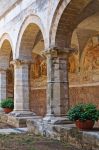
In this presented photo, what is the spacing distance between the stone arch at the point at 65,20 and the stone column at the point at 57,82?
1.07ft

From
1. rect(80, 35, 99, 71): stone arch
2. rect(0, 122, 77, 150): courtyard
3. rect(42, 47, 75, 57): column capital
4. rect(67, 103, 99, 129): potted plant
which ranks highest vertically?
rect(80, 35, 99, 71): stone arch

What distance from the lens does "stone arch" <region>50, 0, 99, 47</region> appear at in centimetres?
828

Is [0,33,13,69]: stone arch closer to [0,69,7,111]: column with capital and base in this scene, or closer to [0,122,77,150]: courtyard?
[0,69,7,111]: column with capital and base

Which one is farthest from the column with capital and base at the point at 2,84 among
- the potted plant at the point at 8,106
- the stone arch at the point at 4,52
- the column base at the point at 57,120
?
the column base at the point at 57,120

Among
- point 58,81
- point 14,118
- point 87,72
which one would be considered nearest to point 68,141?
point 58,81

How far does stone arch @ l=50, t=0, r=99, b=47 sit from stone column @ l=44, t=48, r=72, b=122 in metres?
0.33

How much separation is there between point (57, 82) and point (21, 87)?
332cm

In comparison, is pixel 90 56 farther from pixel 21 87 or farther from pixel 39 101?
pixel 39 101

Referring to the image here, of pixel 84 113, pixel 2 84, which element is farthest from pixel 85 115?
pixel 2 84

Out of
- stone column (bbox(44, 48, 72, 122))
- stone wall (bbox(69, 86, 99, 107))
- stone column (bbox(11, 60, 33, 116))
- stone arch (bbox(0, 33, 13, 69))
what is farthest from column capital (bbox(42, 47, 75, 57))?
stone arch (bbox(0, 33, 13, 69))

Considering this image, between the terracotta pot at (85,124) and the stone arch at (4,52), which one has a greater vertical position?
the stone arch at (4,52)

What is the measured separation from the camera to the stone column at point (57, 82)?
347 inches

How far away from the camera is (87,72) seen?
1371cm

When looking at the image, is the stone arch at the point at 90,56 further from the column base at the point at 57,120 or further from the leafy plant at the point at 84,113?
the leafy plant at the point at 84,113
